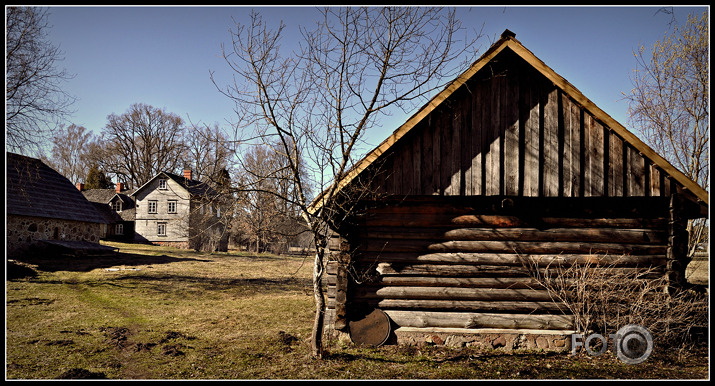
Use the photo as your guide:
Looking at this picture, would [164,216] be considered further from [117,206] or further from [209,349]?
[209,349]

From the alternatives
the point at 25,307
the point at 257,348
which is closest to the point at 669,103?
the point at 257,348

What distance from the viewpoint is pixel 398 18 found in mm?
7781

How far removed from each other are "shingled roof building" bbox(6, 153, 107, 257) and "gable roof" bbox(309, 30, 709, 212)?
69.4ft

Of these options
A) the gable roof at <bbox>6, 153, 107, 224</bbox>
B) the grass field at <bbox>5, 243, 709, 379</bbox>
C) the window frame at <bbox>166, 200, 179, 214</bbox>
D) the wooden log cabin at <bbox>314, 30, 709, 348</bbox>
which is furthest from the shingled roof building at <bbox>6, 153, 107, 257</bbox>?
the wooden log cabin at <bbox>314, 30, 709, 348</bbox>

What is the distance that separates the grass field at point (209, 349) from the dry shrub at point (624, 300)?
0.47 m

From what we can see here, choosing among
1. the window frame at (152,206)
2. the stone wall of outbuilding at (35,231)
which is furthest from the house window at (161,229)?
the stone wall of outbuilding at (35,231)

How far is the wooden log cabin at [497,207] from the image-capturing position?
8422 millimetres

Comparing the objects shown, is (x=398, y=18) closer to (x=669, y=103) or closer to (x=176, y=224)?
(x=669, y=103)

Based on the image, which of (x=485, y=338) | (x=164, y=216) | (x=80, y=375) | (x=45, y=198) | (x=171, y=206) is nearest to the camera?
(x=80, y=375)

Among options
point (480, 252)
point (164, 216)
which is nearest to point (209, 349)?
point (480, 252)

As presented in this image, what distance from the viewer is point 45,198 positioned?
2638 cm

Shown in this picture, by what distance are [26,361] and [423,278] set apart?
736cm

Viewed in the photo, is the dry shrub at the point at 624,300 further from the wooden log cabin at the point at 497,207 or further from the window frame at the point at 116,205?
the window frame at the point at 116,205

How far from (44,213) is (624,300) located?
29.1 metres
